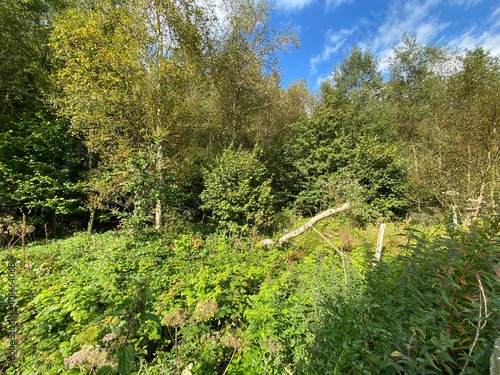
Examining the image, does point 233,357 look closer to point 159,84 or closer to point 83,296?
point 83,296

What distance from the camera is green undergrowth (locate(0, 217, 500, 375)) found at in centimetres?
126

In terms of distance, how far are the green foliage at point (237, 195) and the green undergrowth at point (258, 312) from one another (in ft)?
7.15

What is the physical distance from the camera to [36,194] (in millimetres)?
7062

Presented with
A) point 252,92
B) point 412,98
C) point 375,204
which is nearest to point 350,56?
point 412,98

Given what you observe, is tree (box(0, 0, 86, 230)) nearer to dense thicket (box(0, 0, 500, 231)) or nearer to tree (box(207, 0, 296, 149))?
dense thicket (box(0, 0, 500, 231))

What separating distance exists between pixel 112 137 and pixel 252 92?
19.1ft

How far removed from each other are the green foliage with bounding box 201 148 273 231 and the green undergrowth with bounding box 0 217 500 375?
2181 mm

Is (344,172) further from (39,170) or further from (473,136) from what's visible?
(39,170)

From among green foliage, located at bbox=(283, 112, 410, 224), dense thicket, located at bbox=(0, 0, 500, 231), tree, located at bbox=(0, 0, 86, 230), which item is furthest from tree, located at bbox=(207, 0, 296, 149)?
tree, located at bbox=(0, 0, 86, 230)

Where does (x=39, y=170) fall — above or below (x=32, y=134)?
below

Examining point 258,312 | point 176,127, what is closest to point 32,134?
point 176,127

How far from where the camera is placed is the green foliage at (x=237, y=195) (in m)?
6.33

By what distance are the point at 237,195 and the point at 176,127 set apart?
9.64 feet

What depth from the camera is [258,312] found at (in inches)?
97.3
